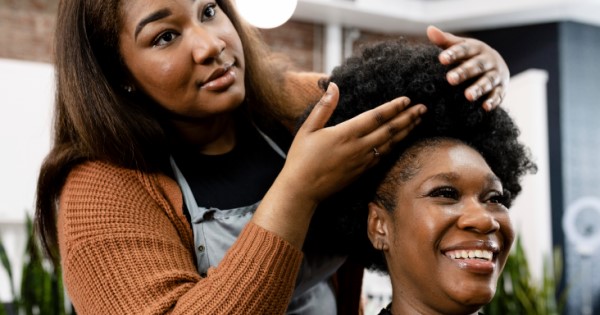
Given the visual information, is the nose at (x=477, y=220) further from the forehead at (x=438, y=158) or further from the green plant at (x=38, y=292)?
the green plant at (x=38, y=292)

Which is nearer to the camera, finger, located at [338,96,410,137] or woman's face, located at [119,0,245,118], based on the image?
finger, located at [338,96,410,137]

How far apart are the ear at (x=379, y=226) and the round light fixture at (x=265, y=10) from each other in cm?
228

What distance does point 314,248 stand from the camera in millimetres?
1601

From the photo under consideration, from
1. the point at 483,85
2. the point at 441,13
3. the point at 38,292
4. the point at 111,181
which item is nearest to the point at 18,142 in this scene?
the point at 38,292

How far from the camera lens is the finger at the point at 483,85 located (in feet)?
4.33

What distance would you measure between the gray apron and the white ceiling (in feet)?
13.7

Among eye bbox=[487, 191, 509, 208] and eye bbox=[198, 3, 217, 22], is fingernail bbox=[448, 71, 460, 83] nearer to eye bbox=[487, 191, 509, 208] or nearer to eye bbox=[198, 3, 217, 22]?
eye bbox=[487, 191, 509, 208]

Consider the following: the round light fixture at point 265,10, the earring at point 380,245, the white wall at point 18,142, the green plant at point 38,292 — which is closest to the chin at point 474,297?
the earring at point 380,245

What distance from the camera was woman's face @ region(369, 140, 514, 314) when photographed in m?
1.30

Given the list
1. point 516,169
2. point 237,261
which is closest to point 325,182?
point 237,261

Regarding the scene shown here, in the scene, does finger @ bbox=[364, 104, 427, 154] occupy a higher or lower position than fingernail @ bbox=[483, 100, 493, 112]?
lower

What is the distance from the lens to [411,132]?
4.62 feet

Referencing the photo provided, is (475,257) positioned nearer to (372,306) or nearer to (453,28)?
(372,306)

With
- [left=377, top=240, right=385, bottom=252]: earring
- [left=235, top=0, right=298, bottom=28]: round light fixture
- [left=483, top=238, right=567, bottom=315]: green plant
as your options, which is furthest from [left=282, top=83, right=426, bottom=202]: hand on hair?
[left=483, top=238, right=567, bottom=315]: green plant
